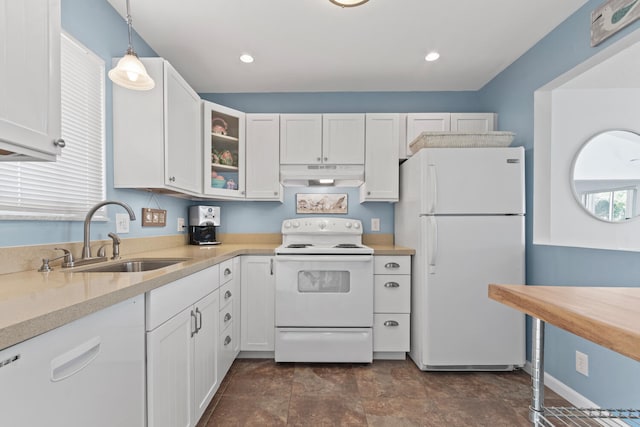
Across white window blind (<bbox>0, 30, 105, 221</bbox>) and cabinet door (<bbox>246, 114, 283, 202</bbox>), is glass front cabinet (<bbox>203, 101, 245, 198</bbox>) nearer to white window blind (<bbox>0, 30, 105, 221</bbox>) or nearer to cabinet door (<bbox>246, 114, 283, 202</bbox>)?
cabinet door (<bbox>246, 114, 283, 202</bbox>)

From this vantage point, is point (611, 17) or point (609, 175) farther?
point (609, 175)

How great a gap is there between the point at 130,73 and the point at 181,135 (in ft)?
2.18

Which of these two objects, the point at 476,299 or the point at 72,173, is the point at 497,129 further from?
the point at 72,173

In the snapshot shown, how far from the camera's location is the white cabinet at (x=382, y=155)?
9.05 ft

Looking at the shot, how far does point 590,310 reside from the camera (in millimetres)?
623

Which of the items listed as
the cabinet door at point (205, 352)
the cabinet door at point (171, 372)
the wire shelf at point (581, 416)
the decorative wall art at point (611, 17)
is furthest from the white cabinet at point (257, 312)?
the decorative wall art at point (611, 17)

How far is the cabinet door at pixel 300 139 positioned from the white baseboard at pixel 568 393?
94.6 inches

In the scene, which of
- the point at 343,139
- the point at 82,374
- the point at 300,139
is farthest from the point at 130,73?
the point at 343,139

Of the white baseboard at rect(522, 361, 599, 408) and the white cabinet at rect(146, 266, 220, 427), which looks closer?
the white cabinet at rect(146, 266, 220, 427)

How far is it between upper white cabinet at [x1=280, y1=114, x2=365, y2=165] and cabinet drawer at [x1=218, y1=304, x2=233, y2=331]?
1.42 metres

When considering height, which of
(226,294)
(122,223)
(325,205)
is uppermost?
(325,205)

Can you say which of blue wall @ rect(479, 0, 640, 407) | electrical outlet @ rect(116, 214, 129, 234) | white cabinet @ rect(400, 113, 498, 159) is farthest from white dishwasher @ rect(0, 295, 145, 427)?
white cabinet @ rect(400, 113, 498, 159)

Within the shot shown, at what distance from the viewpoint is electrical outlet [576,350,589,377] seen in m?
1.79

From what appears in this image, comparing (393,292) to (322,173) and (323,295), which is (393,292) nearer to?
(323,295)
